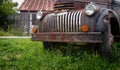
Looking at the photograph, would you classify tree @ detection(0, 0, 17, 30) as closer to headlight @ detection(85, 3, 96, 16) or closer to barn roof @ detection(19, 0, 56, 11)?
barn roof @ detection(19, 0, 56, 11)

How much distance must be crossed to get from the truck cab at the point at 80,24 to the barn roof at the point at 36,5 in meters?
19.0

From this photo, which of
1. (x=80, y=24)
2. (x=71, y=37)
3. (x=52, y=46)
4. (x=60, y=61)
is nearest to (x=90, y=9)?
(x=80, y=24)

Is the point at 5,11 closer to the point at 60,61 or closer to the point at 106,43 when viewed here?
the point at 60,61

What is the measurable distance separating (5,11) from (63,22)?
11.4m

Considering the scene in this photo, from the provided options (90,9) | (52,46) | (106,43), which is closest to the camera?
(106,43)

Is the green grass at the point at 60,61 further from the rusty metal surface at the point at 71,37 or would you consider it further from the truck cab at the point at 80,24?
the rusty metal surface at the point at 71,37

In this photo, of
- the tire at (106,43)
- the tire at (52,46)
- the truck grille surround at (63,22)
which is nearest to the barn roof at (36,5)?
the tire at (52,46)

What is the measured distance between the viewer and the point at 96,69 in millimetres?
6398

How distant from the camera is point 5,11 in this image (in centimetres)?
1822

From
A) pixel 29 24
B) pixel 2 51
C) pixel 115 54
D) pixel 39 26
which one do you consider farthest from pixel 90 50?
pixel 29 24

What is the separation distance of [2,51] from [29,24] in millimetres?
12224

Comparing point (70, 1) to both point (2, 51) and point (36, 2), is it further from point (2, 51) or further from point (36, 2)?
point (36, 2)

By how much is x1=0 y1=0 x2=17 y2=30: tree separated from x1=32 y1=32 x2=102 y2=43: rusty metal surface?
10.2m

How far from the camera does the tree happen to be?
17922 mm
